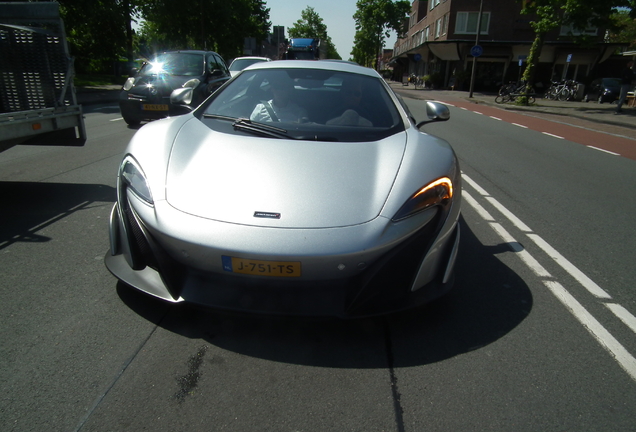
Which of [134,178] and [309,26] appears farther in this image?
[309,26]

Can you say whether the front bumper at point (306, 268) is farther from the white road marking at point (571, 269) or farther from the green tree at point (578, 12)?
the green tree at point (578, 12)

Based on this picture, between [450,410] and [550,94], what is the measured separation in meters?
32.9

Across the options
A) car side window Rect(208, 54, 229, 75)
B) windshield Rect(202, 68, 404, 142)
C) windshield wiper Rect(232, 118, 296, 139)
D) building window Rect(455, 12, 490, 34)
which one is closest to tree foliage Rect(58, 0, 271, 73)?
car side window Rect(208, 54, 229, 75)

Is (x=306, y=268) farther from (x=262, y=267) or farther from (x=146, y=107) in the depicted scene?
(x=146, y=107)

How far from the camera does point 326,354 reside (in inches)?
90.7

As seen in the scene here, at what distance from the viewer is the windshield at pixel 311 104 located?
3.16m

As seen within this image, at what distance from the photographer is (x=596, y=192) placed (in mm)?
6043

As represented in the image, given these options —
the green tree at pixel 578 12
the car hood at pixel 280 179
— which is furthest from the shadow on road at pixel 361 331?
the green tree at pixel 578 12

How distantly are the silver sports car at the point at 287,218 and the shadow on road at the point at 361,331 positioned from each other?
0.64 ft

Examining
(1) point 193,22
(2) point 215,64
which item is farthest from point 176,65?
(1) point 193,22

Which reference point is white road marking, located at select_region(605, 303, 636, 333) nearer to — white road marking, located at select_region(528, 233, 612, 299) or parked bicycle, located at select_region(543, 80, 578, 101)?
white road marking, located at select_region(528, 233, 612, 299)

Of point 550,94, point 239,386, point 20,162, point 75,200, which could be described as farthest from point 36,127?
point 550,94

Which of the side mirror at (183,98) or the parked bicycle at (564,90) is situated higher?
the side mirror at (183,98)

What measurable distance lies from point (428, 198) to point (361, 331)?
81cm
